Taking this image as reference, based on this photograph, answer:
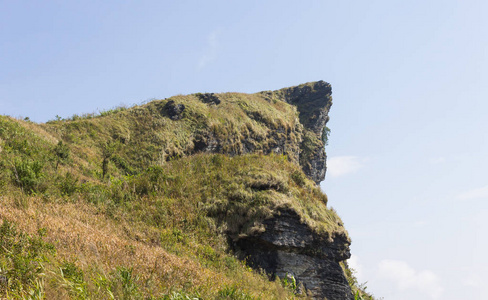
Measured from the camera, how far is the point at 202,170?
16094mm

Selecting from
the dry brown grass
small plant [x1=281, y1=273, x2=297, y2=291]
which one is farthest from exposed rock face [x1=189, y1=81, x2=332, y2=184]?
the dry brown grass

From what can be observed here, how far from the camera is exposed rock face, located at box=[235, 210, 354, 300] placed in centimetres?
1286

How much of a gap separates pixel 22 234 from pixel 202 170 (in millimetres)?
9975

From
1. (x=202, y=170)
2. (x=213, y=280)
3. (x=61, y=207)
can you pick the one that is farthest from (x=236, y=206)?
(x=61, y=207)

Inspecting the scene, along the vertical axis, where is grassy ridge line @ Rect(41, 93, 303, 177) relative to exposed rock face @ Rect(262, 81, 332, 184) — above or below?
below

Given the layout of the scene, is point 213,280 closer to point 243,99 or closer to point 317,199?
point 317,199

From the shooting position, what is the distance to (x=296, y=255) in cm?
1358

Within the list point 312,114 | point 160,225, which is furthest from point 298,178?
point 312,114

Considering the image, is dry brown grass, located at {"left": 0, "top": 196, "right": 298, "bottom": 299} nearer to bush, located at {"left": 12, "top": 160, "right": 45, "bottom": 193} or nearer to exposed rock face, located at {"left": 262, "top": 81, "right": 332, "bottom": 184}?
bush, located at {"left": 12, "top": 160, "right": 45, "bottom": 193}

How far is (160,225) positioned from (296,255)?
630 centimetres

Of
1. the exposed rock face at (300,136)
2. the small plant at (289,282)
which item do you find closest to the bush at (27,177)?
the small plant at (289,282)

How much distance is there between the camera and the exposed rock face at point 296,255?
1286 cm

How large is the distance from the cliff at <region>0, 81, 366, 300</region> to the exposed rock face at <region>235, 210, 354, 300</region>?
0.15 feet

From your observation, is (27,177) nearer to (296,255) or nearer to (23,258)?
(23,258)
